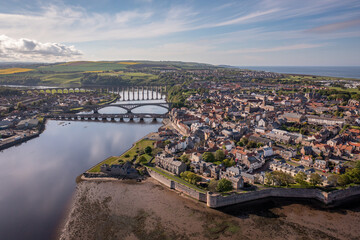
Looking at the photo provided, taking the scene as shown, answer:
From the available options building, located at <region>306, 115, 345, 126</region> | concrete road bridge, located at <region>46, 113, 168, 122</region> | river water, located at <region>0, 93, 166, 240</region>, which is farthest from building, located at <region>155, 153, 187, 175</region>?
building, located at <region>306, 115, 345, 126</region>

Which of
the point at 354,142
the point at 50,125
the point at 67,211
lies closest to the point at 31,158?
the point at 67,211

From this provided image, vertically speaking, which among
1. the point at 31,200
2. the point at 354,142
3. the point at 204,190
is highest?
the point at 354,142

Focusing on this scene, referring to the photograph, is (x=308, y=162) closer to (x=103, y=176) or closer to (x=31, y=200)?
(x=103, y=176)

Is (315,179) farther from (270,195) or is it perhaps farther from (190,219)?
(190,219)

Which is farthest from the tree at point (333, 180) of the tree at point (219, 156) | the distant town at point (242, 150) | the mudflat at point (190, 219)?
the tree at point (219, 156)

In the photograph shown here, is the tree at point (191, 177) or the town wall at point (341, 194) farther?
Answer: the tree at point (191, 177)

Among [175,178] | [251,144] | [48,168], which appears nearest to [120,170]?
[175,178]

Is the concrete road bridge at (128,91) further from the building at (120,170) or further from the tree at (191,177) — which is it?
the tree at (191,177)
